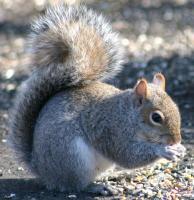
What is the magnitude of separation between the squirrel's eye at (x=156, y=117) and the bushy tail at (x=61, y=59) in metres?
0.55

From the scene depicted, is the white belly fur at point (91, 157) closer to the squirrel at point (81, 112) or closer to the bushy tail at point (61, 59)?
the squirrel at point (81, 112)

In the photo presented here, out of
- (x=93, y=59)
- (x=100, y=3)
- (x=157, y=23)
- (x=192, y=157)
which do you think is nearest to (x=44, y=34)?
(x=93, y=59)

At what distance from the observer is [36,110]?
443 centimetres

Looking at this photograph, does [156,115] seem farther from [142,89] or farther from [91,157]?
[91,157]

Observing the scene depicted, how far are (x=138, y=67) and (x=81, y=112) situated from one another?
2860mm

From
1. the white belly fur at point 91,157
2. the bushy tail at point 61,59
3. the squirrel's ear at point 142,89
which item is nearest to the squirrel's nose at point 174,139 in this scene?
the squirrel's ear at point 142,89

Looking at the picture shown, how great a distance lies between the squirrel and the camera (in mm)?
4141

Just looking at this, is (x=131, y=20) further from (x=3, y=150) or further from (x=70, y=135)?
(x=70, y=135)

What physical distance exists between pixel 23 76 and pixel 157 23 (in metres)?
1.90

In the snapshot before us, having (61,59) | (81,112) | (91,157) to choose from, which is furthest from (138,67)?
(91,157)

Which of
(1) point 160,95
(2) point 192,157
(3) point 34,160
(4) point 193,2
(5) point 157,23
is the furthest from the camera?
(4) point 193,2

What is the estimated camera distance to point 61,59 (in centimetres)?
446

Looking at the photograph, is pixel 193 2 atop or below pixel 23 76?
atop

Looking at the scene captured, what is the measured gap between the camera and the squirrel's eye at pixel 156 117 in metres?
4.03
